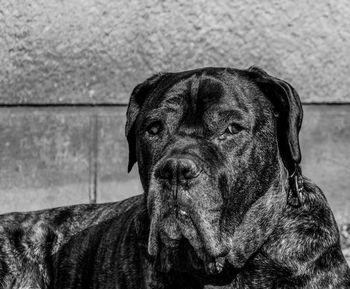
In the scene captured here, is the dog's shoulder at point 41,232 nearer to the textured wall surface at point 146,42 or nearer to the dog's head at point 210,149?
the dog's head at point 210,149

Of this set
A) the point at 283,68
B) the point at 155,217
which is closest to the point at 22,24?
the point at 283,68

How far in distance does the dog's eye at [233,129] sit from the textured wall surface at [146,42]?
2.78 meters

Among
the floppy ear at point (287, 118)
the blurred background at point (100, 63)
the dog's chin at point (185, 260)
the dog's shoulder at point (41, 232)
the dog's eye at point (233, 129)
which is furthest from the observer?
the blurred background at point (100, 63)

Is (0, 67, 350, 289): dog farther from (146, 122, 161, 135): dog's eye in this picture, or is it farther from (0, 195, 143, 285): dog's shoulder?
(0, 195, 143, 285): dog's shoulder

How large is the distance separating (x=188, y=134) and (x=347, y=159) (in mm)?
3243

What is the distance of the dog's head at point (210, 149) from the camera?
447 centimetres

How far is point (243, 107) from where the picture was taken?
489cm

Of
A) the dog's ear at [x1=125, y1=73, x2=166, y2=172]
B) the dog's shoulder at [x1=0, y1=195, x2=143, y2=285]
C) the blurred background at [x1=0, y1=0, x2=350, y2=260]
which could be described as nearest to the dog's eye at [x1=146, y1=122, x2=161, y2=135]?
the dog's ear at [x1=125, y1=73, x2=166, y2=172]

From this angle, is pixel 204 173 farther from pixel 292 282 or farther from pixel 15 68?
pixel 15 68

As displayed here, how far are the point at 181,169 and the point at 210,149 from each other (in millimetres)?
327

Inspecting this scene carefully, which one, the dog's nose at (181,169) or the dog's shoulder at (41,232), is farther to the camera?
the dog's shoulder at (41,232)

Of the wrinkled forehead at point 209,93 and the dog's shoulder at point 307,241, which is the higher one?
the wrinkled forehead at point 209,93

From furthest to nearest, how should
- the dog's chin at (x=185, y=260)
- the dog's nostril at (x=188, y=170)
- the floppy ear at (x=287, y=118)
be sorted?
the floppy ear at (x=287, y=118)
the dog's chin at (x=185, y=260)
the dog's nostril at (x=188, y=170)

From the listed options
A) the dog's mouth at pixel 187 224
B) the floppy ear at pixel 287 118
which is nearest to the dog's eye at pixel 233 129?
the floppy ear at pixel 287 118
